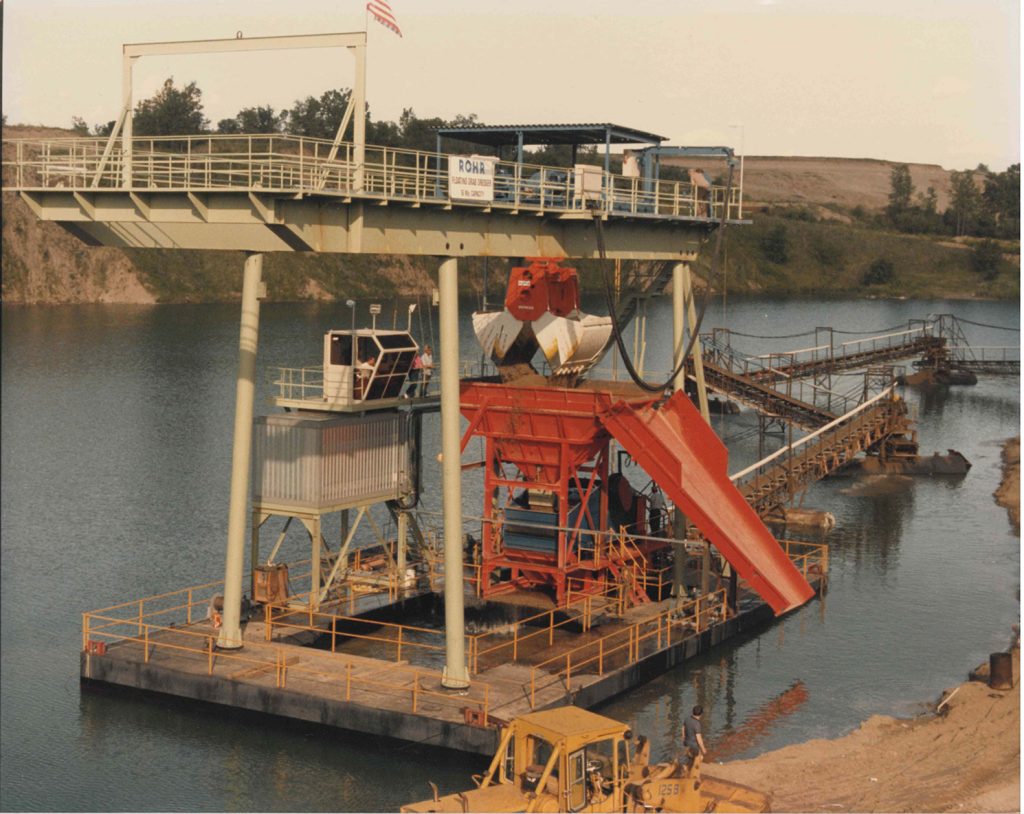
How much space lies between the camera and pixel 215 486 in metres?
59.4

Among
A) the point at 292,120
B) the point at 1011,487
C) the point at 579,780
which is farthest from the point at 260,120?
the point at 579,780

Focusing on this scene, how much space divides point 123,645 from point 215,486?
963 inches

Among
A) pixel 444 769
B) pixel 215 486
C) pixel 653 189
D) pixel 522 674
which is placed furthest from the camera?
pixel 215 486

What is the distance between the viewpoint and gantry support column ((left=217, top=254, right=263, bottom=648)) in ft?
106

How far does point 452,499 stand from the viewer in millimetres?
32188

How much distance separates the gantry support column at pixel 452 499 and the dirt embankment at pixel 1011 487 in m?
31.7

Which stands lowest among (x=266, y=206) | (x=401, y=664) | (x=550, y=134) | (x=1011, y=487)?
(x=1011, y=487)

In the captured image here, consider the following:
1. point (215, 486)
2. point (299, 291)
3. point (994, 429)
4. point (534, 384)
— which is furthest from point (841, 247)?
point (534, 384)

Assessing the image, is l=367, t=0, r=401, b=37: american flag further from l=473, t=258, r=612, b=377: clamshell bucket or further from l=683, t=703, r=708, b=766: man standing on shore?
l=683, t=703, r=708, b=766: man standing on shore

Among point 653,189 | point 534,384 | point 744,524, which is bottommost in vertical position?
point 744,524

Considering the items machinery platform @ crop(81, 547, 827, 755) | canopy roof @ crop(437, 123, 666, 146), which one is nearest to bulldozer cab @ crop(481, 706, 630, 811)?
machinery platform @ crop(81, 547, 827, 755)

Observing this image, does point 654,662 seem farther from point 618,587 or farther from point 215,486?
point 215,486

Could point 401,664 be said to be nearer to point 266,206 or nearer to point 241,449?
point 241,449

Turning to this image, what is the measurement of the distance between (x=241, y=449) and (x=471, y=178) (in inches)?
284
